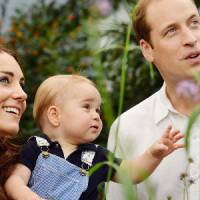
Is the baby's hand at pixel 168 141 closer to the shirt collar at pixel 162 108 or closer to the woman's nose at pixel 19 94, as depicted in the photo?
the woman's nose at pixel 19 94

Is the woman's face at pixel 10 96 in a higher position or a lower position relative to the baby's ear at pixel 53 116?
higher

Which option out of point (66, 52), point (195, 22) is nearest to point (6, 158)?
point (195, 22)

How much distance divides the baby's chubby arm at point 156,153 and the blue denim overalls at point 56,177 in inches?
6.1

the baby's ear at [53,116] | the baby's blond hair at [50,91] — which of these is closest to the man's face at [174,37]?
the baby's blond hair at [50,91]

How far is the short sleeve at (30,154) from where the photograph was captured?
3.08 meters

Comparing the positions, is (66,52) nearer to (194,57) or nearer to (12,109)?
(194,57)

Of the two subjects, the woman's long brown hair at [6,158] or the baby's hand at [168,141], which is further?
the woman's long brown hair at [6,158]

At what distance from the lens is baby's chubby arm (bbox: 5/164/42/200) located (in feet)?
9.44

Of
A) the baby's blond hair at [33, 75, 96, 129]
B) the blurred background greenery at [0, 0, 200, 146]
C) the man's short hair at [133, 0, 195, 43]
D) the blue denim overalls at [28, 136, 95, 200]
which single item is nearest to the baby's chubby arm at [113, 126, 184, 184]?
the blue denim overalls at [28, 136, 95, 200]

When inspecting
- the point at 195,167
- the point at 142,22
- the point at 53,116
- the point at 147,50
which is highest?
the point at 142,22

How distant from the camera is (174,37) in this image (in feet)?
11.4

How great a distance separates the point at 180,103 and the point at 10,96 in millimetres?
933

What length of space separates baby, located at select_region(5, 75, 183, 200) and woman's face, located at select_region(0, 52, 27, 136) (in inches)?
7.0

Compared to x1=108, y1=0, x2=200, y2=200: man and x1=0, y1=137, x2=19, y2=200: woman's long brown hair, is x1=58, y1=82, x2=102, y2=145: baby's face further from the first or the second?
x1=108, y1=0, x2=200, y2=200: man
